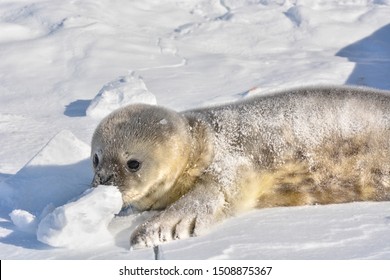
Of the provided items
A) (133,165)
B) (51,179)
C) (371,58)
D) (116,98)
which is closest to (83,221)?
(133,165)

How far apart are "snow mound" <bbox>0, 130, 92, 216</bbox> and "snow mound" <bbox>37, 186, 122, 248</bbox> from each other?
0.39 metres

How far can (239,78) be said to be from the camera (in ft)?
19.3

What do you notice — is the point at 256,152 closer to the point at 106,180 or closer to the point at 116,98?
the point at 106,180

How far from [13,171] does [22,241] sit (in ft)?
3.36

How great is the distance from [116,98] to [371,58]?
293 cm

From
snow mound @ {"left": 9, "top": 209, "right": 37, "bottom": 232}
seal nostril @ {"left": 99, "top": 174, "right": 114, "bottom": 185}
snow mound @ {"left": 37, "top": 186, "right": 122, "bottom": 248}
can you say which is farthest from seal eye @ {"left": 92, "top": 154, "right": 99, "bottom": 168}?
snow mound @ {"left": 9, "top": 209, "right": 37, "bottom": 232}

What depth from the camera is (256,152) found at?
3178 millimetres

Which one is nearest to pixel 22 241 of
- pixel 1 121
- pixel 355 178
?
pixel 355 178

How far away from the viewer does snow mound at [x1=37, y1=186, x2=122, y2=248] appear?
8.55 feet

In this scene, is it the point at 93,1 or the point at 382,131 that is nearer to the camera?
the point at 382,131

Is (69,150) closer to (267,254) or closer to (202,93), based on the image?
(267,254)

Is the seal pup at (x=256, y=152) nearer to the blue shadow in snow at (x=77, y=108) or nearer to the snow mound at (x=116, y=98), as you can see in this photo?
the snow mound at (x=116, y=98)

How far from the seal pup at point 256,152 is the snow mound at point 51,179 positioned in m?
0.23

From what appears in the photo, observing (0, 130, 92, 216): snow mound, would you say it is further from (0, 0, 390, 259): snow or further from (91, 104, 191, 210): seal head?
(91, 104, 191, 210): seal head
